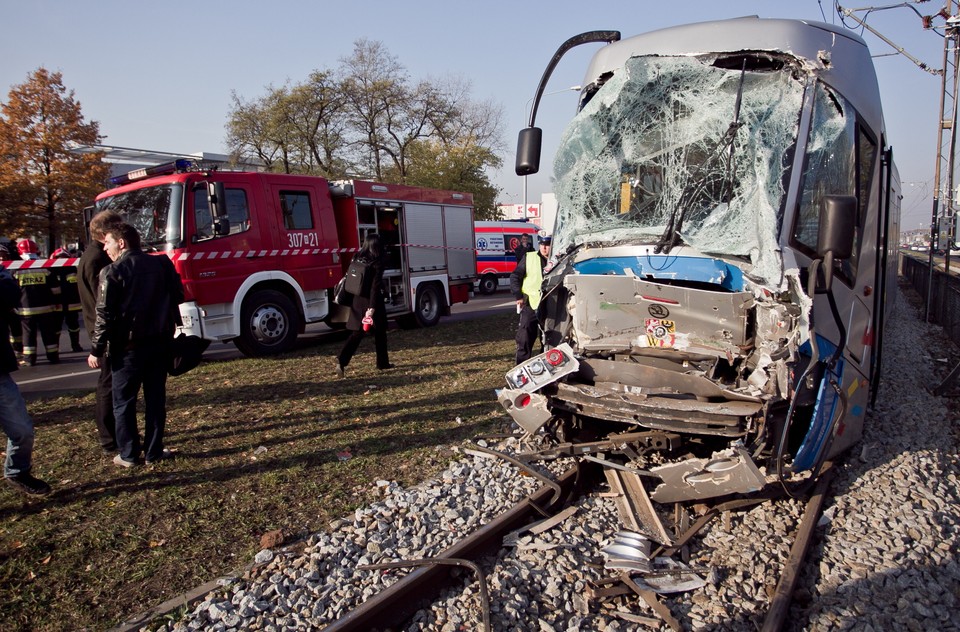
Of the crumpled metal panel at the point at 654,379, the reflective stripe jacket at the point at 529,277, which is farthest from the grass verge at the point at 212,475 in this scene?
the crumpled metal panel at the point at 654,379

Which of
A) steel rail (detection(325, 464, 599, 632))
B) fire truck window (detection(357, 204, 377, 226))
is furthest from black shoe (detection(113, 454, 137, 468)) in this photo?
fire truck window (detection(357, 204, 377, 226))

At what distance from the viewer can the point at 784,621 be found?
3.17 meters

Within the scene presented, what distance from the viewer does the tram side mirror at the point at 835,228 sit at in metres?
3.74

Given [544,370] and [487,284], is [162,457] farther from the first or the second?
[487,284]

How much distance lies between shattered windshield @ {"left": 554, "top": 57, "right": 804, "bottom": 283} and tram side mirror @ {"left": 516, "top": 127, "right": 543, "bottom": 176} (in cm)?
22

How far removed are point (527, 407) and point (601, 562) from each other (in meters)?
1.24

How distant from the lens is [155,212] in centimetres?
913

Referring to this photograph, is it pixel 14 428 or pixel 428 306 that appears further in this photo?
pixel 428 306

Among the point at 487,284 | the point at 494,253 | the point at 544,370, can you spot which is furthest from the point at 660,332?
the point at 494,253

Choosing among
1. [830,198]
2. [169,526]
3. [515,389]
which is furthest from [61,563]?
[830,198]

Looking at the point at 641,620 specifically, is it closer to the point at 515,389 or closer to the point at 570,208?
the point at 515,389

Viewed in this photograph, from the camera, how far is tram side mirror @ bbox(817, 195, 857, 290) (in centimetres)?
374

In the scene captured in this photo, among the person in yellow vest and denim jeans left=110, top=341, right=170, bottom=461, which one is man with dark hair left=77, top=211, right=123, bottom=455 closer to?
denim jeans left=110, top=341, right=170, bottom=461

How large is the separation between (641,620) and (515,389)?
1857mm
